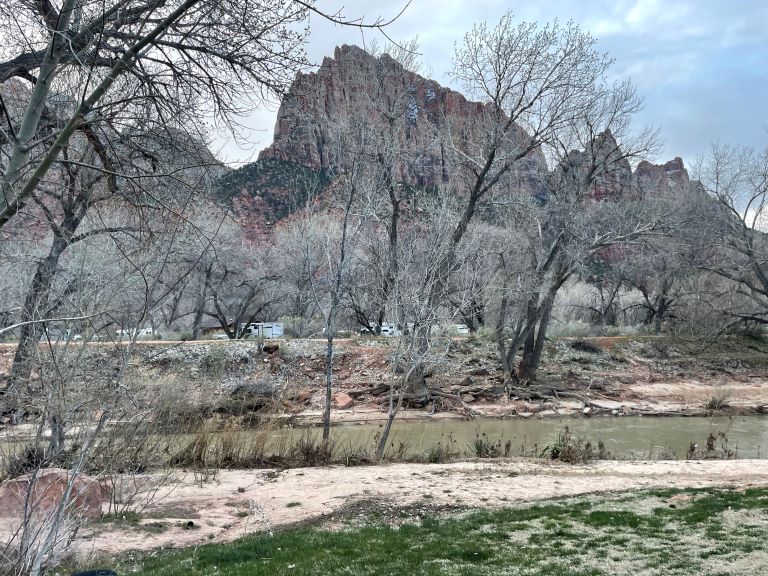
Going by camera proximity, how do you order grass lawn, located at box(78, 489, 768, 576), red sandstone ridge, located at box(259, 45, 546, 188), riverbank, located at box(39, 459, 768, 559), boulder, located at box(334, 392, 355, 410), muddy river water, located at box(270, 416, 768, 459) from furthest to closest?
boulder, located at box(334, 392, 355, 410), red sandstone ridge, located at box(259, 45, 546, 188), muddy river water, located at box(270, 416, 768, 459), riverbank, located at box(39, 459, 768, 559), grass lawn, located at box(78, 489, 768, 576)

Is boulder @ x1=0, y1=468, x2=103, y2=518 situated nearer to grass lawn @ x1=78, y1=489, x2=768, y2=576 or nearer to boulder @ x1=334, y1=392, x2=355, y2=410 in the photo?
grass lawn @ x1=78, y1=489, x2=768, y2=576

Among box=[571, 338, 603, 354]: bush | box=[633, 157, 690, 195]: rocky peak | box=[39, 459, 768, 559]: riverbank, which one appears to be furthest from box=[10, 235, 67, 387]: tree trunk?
box=[633, 157, 690, 195]: rocky peak

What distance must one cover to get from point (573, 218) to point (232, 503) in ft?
57.4

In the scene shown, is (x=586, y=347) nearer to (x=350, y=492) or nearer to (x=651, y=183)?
(x=651, y=183)

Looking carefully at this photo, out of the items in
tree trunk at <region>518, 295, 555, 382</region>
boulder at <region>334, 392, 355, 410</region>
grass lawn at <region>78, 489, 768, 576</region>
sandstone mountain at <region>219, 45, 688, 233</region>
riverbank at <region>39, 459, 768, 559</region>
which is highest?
sandstone mountain at <region>219, 45, 688, 233</region>

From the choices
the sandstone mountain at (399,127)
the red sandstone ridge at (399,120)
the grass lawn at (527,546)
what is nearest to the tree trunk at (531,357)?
the sandstone mountain at (399,127)

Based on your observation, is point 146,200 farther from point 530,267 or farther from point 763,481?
point 530,267

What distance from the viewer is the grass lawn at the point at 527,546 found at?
6.22 metres

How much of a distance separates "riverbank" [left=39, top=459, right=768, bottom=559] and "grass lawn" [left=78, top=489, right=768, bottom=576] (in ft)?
2.06

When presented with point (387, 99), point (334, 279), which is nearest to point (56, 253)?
point (334, 279)

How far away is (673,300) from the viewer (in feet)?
133

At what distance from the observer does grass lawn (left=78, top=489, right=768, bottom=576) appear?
20.4 ft

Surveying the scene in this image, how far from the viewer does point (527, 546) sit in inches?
279

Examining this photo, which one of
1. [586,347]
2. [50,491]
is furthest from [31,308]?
[586,347]
